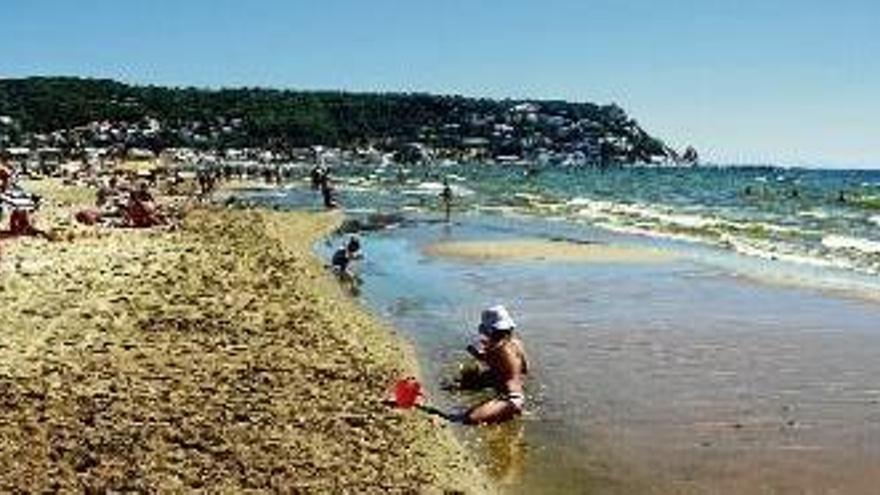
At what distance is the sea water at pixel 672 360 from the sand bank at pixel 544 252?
0.87 m

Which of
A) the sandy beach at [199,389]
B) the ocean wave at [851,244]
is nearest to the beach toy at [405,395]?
the sandy beach at [199,389]

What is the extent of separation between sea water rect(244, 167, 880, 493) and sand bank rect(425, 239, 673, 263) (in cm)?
87

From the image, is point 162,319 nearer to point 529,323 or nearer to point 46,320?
point 46,320

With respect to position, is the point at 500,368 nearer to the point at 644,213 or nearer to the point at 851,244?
the point at 851,244

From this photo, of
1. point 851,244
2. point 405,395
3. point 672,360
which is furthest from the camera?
point 851,244

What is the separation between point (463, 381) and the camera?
46.4 feet

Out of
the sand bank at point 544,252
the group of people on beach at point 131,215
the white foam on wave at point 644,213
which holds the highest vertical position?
the group of people on beach at point 131,215

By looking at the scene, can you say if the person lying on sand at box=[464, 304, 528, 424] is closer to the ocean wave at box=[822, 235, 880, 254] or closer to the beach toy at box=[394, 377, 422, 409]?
the beach toy at box=[394, 377, 422, 409]

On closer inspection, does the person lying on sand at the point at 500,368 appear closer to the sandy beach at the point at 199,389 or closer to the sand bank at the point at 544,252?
the sandy beach at the point at 199,389

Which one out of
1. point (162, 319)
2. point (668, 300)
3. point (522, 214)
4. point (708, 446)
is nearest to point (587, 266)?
point (668, 300)

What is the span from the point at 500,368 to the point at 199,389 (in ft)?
10.0

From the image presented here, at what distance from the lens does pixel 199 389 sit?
39.6 feet

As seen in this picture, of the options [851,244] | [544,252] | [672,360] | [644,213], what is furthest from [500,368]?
[644,213]

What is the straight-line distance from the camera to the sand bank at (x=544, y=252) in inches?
1284
